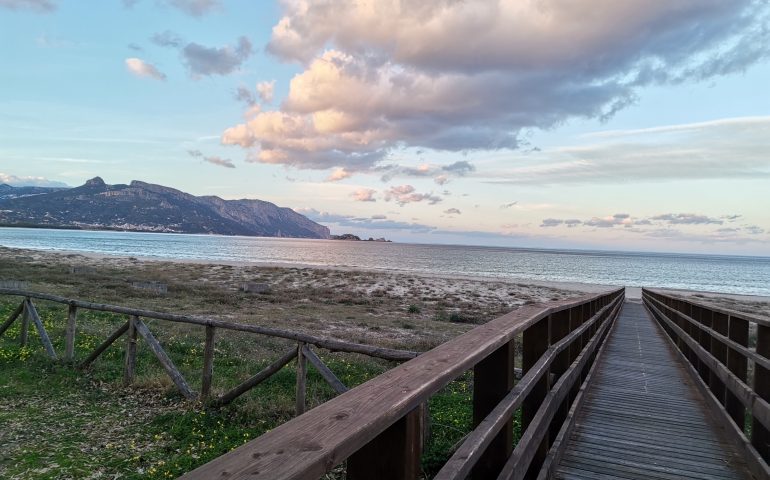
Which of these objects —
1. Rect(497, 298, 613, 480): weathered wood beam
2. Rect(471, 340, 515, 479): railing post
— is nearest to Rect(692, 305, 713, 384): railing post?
Rect(497, 298, 613, 480): weathered wood beam

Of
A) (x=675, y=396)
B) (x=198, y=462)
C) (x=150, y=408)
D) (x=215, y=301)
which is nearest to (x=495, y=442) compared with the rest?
(x=198, y=462)

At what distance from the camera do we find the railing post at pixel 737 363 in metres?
5.28

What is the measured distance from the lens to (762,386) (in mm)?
4359

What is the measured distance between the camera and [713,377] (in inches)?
255

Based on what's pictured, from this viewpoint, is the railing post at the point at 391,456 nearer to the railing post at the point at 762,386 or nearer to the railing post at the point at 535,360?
the railing post at the point at 535,360

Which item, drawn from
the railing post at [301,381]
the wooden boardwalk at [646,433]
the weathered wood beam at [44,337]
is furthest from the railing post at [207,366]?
the wooden boardwalk at [646,433]

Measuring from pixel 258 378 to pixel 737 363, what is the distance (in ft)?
19.1

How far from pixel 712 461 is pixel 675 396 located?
106 inches

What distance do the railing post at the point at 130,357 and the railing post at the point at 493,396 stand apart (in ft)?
25.0

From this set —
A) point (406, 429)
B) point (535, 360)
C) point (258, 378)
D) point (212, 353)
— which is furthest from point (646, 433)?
point (212, 353)

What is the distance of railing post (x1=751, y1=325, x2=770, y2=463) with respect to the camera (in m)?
4.26

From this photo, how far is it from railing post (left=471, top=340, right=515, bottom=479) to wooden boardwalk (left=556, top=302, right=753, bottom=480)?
1981 mm

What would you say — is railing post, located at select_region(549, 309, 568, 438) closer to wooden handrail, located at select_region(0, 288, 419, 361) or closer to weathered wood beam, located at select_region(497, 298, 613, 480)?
weathered wood beam, located at select_region(497, 298, 613, 480)

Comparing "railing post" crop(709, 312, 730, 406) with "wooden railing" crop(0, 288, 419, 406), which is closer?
"railing post" crop(709, 312, 730, 406)
